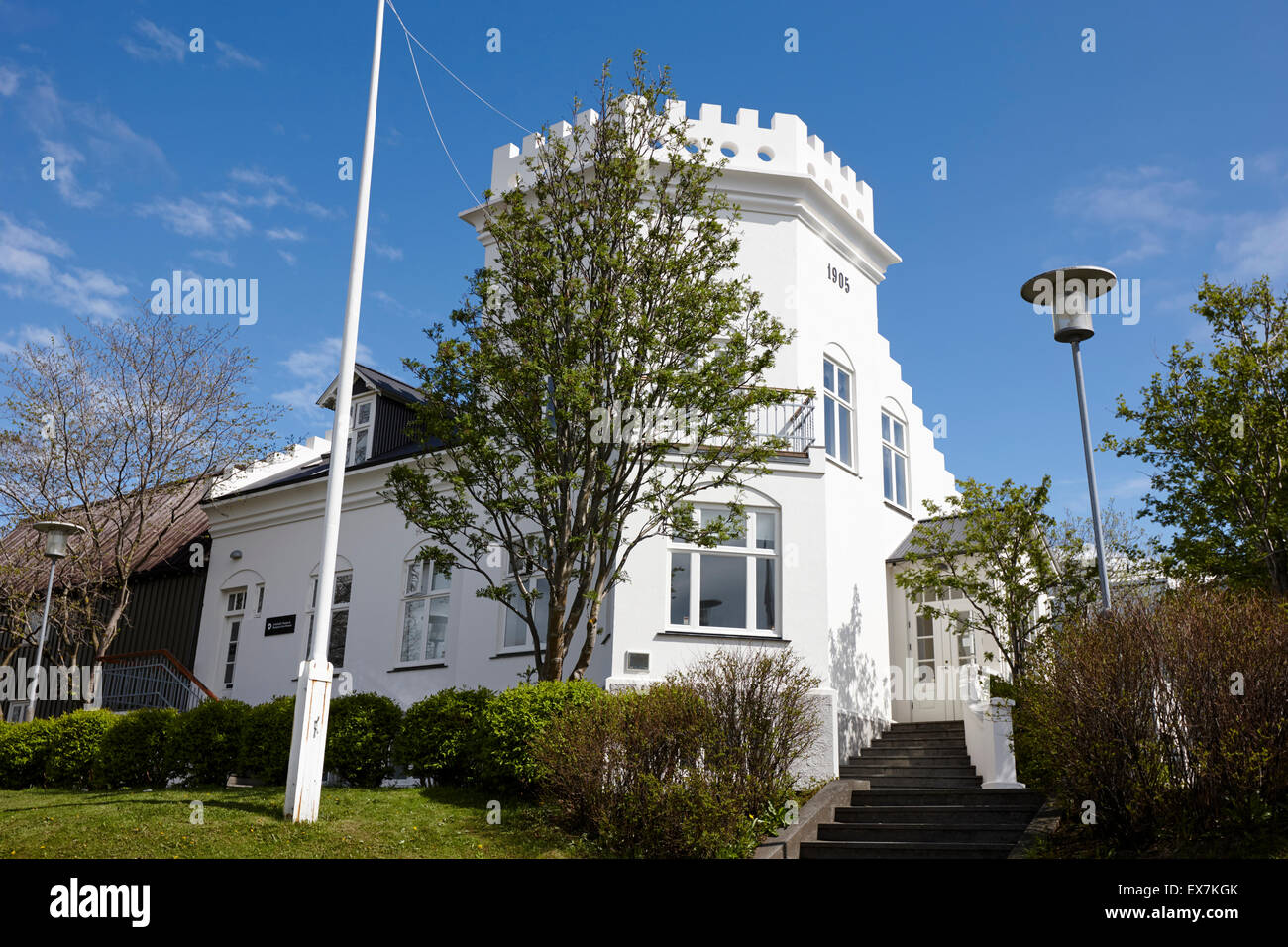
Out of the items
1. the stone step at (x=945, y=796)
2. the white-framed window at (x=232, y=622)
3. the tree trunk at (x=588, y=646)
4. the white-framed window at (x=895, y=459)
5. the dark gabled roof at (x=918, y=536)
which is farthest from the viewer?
the white-framed window at (x=232, y=622)

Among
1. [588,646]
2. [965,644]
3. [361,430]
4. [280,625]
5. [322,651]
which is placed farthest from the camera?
[361,430]

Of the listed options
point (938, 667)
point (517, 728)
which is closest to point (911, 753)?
point (938, 667)

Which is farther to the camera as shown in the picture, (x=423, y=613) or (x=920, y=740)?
(x=423, y=613)

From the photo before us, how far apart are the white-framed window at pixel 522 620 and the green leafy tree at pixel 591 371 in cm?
263

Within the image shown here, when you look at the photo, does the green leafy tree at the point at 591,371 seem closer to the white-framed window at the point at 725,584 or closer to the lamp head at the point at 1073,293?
the white-framed window at the point at 725,584

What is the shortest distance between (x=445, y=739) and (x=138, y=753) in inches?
203

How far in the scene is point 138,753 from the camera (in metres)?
15.3

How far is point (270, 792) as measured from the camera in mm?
12258

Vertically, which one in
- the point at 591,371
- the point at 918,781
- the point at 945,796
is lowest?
the point at 945,796

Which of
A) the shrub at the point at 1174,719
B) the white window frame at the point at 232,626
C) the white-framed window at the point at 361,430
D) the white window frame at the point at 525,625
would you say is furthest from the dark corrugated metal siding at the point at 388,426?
the shrub at the point at 1174,719

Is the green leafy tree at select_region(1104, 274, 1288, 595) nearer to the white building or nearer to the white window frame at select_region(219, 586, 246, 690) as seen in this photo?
the white building

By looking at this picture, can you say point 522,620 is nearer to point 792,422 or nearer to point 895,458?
point 792,422

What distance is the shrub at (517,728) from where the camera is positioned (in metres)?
12.7

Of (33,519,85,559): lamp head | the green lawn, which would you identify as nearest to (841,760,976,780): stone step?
the green lawn
